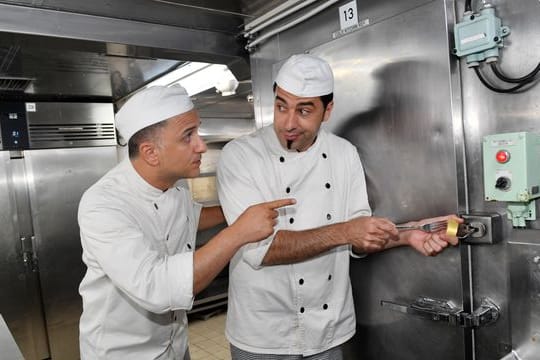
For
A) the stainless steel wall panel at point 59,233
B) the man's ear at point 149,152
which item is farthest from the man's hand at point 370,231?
the stainless steel wall panel at point 59,233

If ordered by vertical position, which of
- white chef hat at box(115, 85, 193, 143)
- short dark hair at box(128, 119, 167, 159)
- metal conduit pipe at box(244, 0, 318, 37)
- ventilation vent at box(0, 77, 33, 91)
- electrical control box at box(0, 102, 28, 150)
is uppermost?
ventilation vent at box(0, 77, 33, 91)

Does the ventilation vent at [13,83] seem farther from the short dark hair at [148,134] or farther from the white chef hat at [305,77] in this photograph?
the white chef hat at [305,77]

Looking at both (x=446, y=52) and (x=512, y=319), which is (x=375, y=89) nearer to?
(x=446, y=52)

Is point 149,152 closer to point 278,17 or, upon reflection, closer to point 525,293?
point 278,17

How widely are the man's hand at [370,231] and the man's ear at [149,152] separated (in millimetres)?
730

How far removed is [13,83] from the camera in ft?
10.8

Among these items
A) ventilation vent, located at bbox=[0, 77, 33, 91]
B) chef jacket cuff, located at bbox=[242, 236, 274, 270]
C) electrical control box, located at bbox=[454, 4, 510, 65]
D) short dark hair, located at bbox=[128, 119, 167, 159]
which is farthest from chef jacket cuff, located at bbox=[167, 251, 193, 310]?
ventilation vent, located at bbox=[0, 77, 33, 91]

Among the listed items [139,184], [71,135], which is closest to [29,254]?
[71,135]

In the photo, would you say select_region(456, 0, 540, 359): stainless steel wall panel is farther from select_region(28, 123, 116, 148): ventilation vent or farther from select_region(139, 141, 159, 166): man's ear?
select_region(28, 123, 116, 148): ventilation vent

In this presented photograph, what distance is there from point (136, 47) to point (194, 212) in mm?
933

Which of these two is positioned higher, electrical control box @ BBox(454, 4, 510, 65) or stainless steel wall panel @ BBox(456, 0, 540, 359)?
electrical control box @ BBox(454, 4, 510, 65)

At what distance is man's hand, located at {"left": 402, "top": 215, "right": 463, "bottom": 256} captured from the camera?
53.7 inches

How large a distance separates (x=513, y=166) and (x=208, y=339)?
350 cm

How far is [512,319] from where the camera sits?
1.33m
